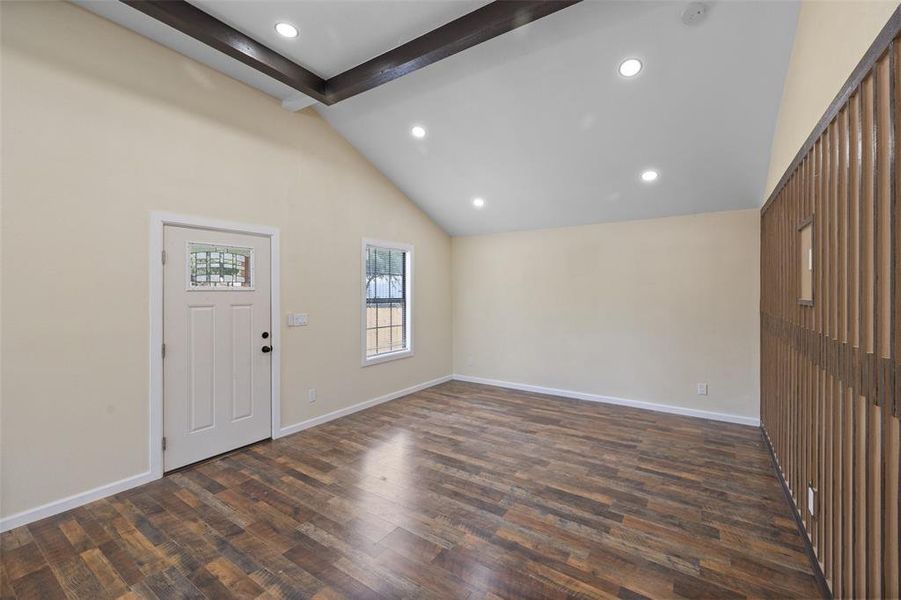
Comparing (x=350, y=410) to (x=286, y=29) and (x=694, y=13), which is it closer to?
(x=286, y=29)

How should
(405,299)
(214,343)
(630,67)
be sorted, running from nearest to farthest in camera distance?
A: (630,67), (214,343), (405,299)

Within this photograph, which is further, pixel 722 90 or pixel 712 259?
pixel 712 259

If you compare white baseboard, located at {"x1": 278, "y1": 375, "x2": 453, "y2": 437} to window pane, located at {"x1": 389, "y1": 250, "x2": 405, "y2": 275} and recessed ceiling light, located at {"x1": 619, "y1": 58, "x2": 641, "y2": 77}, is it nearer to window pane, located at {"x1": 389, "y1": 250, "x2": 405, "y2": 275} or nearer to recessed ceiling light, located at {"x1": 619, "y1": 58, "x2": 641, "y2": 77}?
window pane, located at {"x1": 389, "y1": 250, "x2": 405, "y2": 275}

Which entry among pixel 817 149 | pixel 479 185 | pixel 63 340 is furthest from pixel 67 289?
pixel 817 149

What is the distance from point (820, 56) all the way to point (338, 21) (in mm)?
2910

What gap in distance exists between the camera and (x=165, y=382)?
299cm

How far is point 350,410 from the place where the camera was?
448 centimetres

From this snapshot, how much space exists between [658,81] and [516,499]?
331 centimetres

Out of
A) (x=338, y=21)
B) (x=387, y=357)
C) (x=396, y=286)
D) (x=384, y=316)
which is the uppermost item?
(x=338, y=21)

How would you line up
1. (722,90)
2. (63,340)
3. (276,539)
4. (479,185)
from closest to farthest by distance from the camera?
(276,539)
(63,340)
(722,90)
(479,185)

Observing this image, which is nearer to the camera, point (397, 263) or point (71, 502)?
point (71, 502)

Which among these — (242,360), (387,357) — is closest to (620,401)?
(387,357)

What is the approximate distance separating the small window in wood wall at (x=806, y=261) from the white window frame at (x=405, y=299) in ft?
13.1

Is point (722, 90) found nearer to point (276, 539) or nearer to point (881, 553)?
point (881, 553)
